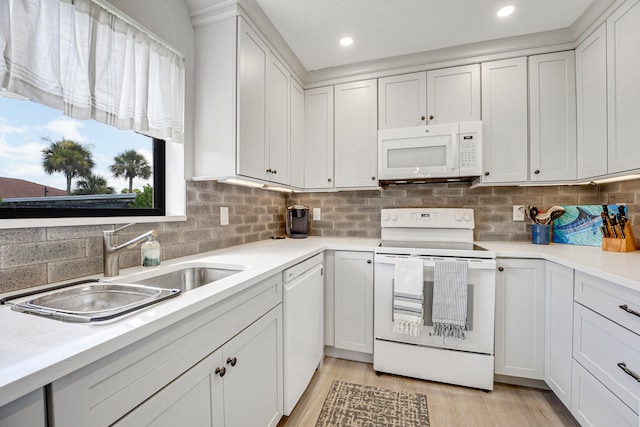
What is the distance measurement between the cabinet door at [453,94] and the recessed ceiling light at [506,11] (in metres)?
0.38

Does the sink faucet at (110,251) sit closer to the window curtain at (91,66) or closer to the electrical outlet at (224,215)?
the window curtain at (91,66)

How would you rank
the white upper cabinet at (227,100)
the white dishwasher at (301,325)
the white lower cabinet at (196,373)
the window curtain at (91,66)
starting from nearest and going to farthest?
1. the white lower cabinet at (196,373)
2. the window curtain at (91,66)
3. the white dishwasher at (301,325)
4. the white upper cabinet at (227,100)

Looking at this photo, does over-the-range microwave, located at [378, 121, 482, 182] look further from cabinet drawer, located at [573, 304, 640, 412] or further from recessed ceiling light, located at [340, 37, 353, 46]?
cabinet drawer, located at [573, 304, 640, 412]

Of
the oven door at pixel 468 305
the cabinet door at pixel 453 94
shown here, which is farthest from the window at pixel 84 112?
the cabinet door at pixel 453 94

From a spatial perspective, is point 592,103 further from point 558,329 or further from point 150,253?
point 150,253

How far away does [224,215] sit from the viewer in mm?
1921

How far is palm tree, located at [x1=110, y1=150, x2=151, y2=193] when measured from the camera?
1.36m

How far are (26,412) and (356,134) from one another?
2.37 metres

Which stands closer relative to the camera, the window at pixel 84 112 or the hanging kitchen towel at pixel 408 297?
the window at pixel 84 112

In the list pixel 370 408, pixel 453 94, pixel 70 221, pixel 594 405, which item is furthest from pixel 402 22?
pixel 370 408

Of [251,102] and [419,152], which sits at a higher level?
[251,102]

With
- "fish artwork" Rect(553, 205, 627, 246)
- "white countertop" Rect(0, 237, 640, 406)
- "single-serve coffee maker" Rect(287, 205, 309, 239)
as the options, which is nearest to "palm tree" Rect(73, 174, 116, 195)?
"white countertop" Rect(0, 237, 640, 406)

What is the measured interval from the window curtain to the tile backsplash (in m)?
0.47

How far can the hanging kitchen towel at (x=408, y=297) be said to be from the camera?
179 centimetres
